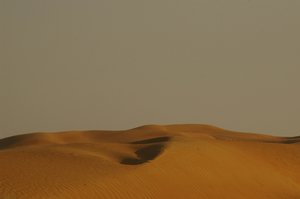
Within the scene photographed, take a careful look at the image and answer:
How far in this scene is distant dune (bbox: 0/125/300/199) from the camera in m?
14.5

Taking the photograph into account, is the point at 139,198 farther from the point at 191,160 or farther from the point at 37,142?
the point at 37,142

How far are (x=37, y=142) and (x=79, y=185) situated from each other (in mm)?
26643

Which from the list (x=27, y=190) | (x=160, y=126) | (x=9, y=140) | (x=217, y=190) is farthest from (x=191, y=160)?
(x=160, y=126)

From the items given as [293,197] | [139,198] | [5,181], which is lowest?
[293,197]

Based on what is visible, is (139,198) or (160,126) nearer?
(139,198)

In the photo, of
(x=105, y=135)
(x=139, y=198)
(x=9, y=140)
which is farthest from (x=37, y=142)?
(x=139, y=198)

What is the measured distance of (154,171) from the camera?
17.2 metres

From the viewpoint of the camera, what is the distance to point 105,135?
47844 mm

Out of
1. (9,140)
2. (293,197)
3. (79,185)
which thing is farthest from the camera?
(9,140)

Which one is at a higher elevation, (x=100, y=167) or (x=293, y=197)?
(x=100, y=167)

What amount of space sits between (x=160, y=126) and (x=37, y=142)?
13703mm

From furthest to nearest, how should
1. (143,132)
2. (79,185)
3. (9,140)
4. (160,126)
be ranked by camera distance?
(160,126) → (143,132) → (9,140) → (79,185)

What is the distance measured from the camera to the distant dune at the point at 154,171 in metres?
14.5

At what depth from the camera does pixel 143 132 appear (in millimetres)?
47062
